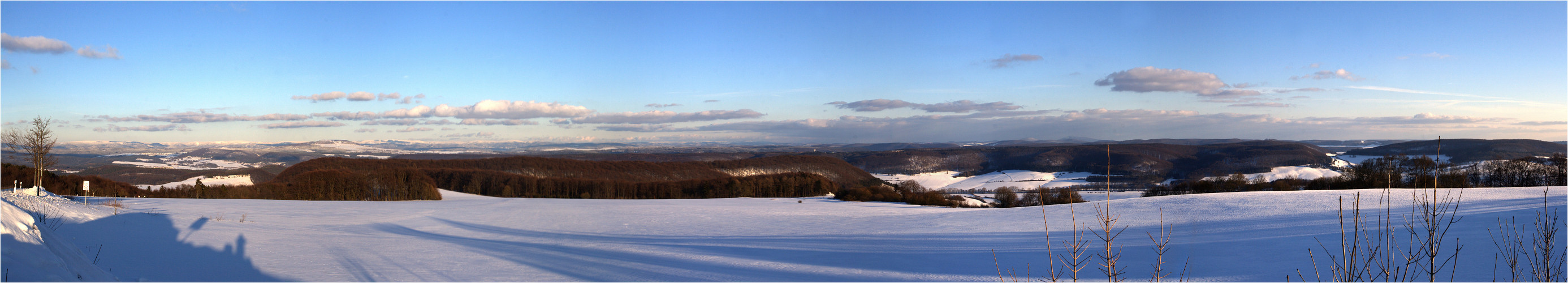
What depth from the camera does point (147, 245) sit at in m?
7.74

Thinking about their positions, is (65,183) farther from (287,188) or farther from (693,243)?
(693,243)

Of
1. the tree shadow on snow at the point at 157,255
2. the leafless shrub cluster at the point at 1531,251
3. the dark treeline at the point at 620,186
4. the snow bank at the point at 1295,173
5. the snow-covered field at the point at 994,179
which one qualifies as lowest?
the snow-covered field at the point at 994,179

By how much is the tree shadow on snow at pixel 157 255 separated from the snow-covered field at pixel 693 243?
0.03 m

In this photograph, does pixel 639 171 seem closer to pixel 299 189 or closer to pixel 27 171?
pixel 299 189

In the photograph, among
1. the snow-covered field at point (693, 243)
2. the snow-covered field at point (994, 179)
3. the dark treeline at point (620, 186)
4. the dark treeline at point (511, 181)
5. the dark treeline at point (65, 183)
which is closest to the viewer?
the snow-covered field at point (693, 243)

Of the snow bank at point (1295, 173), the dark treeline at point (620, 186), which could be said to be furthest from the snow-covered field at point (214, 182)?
the snow bank at point (1295, 173)

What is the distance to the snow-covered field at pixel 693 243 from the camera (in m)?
7.01

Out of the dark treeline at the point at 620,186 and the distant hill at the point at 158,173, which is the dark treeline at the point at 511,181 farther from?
the distant hill at the point at 158,173

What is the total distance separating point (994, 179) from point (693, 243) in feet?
253

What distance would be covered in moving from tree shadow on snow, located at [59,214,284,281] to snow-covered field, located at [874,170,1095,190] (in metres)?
66.3

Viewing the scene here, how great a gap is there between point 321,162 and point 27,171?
73.8 feet

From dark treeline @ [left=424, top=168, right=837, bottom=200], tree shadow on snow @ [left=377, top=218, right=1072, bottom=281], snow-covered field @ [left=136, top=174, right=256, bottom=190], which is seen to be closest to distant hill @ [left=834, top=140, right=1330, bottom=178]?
dark treeline @ [left=424, top=168, right=837, bottom=200]

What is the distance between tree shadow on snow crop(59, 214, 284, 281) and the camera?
6.34 metres

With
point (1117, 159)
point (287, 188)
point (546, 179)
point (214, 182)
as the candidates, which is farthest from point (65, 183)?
point (1117, 159)
